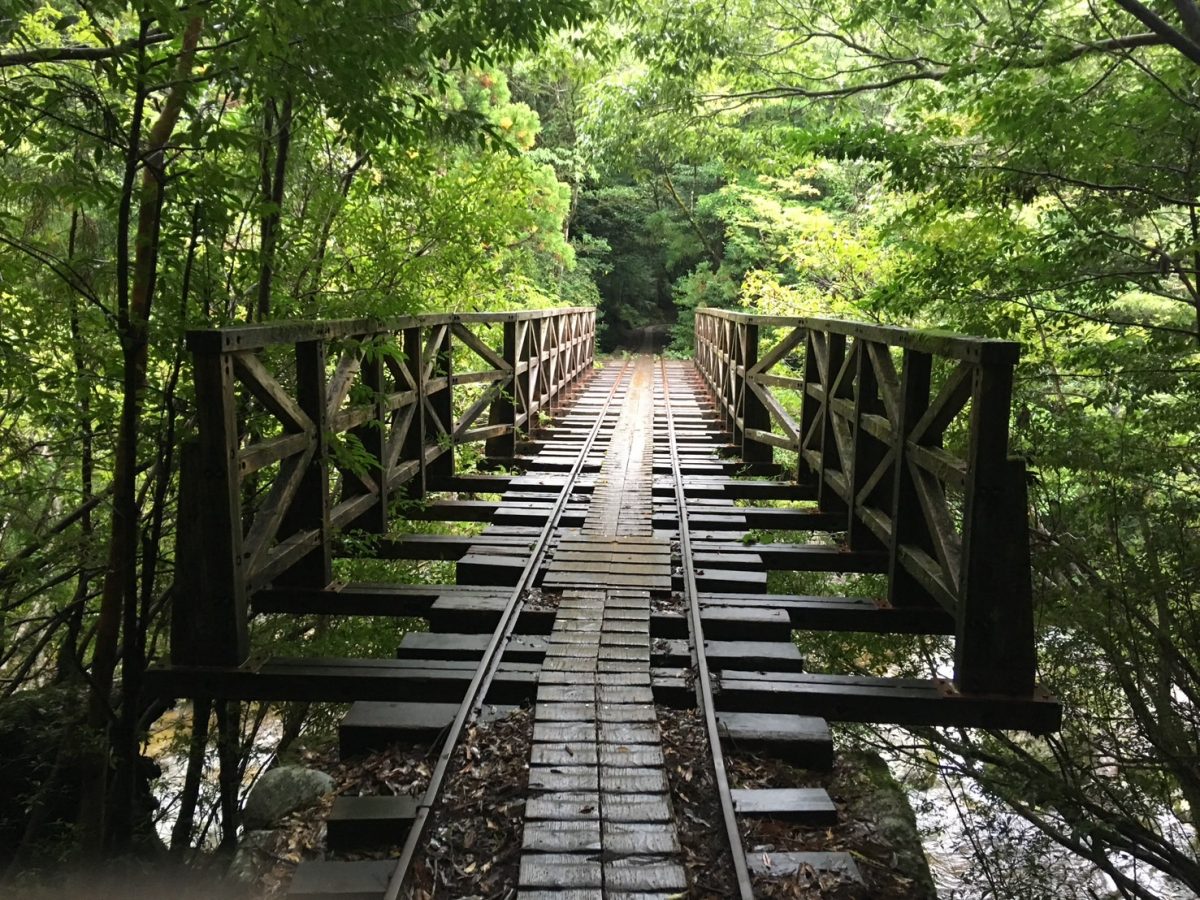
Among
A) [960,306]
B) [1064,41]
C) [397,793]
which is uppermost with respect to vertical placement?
[1064,41]

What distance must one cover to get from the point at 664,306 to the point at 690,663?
139 ft

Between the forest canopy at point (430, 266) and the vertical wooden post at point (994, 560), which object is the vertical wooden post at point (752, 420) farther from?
the vertical wooden post at point (994, 560)

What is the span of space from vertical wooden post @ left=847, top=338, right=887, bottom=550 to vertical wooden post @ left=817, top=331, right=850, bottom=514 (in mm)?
600

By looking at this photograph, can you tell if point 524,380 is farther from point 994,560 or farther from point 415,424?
point 994,560

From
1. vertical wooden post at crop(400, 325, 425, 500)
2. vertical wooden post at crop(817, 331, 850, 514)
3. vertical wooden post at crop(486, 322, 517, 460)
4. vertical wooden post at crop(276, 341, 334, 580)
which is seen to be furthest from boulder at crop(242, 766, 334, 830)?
vertical wooden post at crop(486, 322, 517, 460)

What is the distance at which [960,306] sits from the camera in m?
7.10

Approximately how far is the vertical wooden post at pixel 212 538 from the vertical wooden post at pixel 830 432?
4073mm

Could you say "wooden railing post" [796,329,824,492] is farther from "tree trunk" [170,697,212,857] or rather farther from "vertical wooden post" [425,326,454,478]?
"tree trunk" [170,697,212,857]

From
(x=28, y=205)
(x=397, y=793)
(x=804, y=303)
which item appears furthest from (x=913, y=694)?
(x=804, y=303)

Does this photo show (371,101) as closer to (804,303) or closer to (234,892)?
(234,892)

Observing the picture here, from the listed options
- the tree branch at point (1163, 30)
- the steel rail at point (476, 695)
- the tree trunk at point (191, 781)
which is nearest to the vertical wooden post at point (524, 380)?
the steel rail at point (476, 695)

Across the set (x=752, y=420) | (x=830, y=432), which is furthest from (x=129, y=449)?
(x=752, y=420)

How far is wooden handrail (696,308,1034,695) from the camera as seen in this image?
3285 millimetres

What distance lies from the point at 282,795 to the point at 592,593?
206cm
